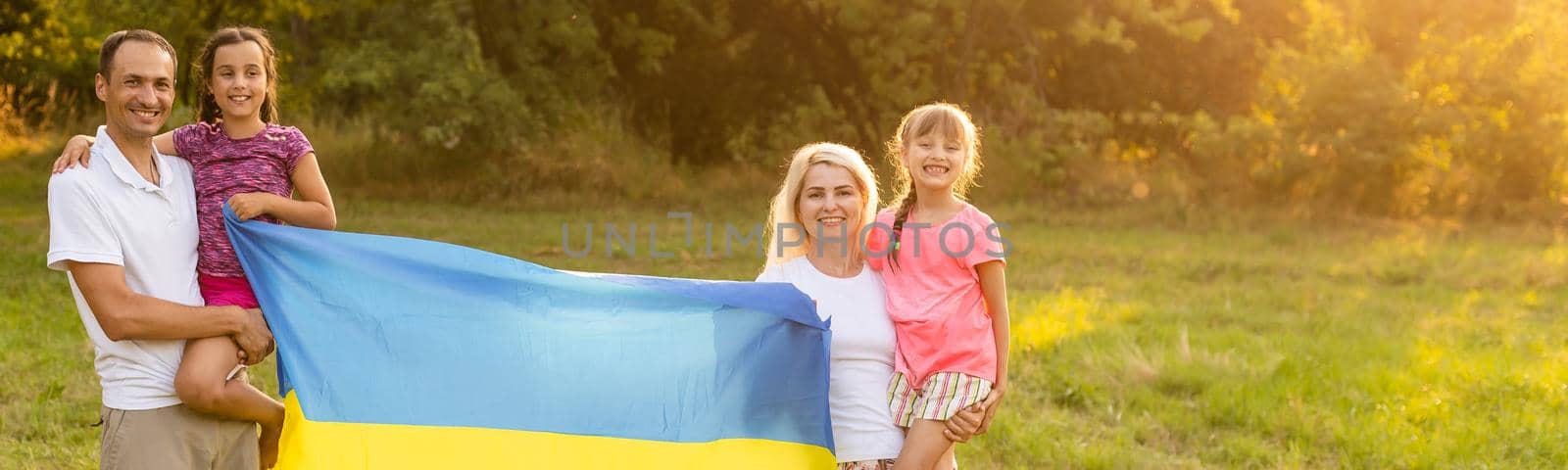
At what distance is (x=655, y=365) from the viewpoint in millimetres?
3793

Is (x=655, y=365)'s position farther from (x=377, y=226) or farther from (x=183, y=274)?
(x=377, y=226)

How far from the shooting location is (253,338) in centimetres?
353

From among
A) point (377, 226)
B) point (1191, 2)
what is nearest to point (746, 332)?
point (377, 226)

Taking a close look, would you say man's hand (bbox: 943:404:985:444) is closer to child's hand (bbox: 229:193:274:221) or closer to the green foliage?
child's hand (bbox: 229:193:274:221)

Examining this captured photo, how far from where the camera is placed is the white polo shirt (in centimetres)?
326

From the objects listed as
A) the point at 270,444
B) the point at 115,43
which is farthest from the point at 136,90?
the point at 270,444

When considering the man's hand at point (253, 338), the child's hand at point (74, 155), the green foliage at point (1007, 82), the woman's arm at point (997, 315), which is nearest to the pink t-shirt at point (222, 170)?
the man's hand at point (253, 338)

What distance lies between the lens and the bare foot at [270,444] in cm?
372

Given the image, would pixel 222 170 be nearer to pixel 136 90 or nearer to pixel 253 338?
pixel 136 90

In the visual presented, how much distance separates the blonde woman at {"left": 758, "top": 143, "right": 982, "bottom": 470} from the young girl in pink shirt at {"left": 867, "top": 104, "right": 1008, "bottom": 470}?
43 mm

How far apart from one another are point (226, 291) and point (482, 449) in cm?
79

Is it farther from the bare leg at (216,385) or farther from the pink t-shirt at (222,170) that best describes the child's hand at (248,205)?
the bare leg at (216,385)

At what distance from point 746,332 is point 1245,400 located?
13.8 ft

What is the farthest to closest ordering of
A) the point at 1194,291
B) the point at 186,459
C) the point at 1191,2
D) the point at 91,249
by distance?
the point at 1191,2, the point at 1194,291, the point at 186,459, the point at 91,249
